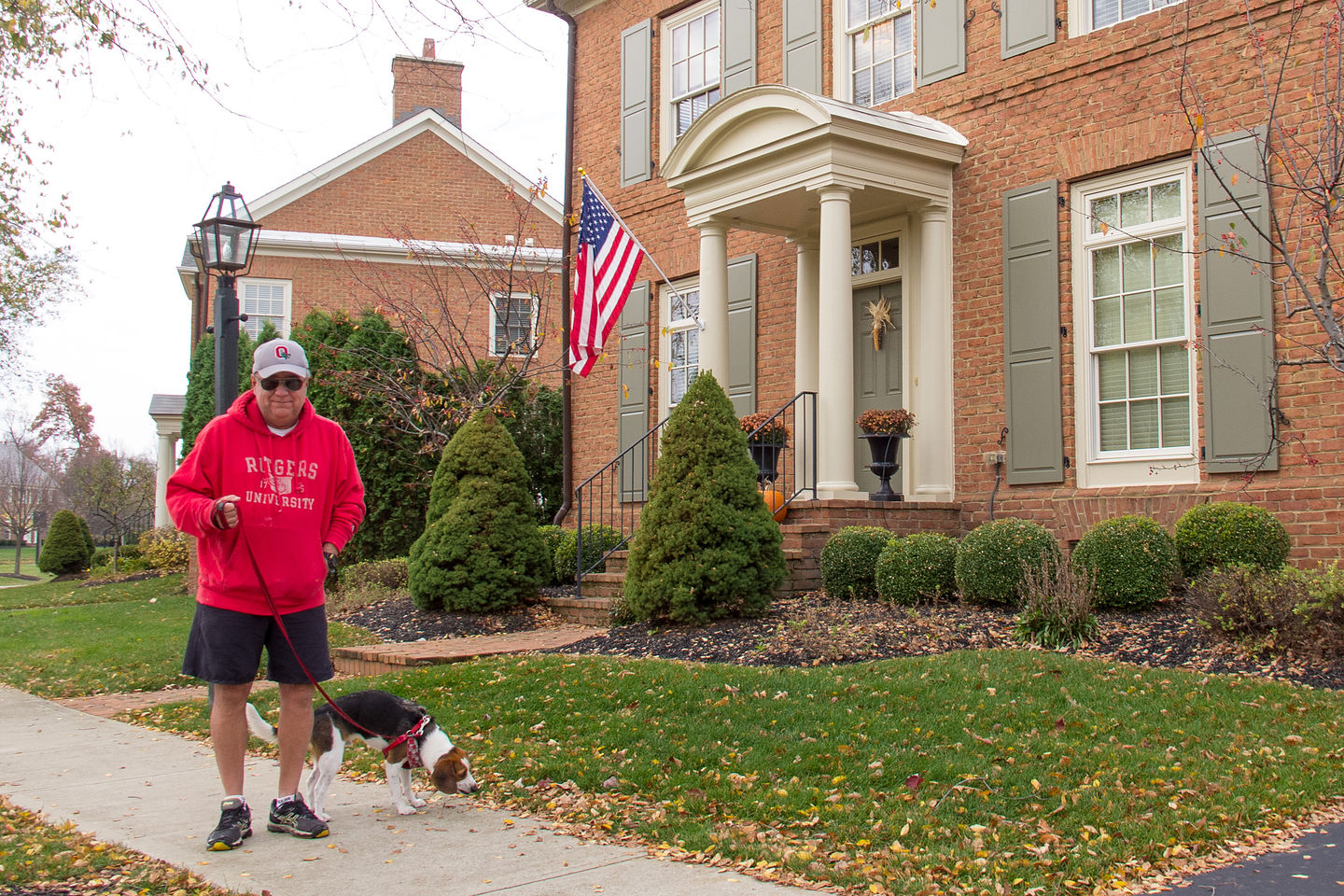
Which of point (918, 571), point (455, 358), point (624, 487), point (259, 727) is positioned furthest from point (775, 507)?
point (455, 358)

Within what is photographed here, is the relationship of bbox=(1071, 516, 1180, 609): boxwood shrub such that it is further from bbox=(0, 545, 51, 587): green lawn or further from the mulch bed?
bbox=(0, 545, 51, 587): green lawn

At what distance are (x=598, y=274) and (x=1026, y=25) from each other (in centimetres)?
460

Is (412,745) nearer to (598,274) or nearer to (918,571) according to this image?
(918,571)

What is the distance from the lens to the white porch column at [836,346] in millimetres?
9875

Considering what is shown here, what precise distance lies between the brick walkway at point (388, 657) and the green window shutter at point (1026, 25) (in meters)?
6.19

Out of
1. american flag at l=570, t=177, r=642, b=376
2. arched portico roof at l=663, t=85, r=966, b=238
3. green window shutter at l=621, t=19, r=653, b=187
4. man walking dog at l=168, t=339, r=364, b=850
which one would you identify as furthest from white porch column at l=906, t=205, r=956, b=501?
man walking dog at l=168, t=339, r=364, b=850

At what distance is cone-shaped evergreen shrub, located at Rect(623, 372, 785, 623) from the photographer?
850 cm

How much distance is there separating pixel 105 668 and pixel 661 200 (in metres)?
7.53

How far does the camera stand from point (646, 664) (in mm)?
7152

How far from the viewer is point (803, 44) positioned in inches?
458

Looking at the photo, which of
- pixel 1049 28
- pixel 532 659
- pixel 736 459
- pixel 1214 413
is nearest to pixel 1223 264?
pixel 1214 413

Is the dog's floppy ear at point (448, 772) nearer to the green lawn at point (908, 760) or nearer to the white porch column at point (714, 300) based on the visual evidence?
the green lawn at point (908, 760)

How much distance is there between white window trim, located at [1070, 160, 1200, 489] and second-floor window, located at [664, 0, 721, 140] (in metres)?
4.83

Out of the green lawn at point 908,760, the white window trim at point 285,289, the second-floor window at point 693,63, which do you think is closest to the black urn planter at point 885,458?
the green lawn at point 908,760
